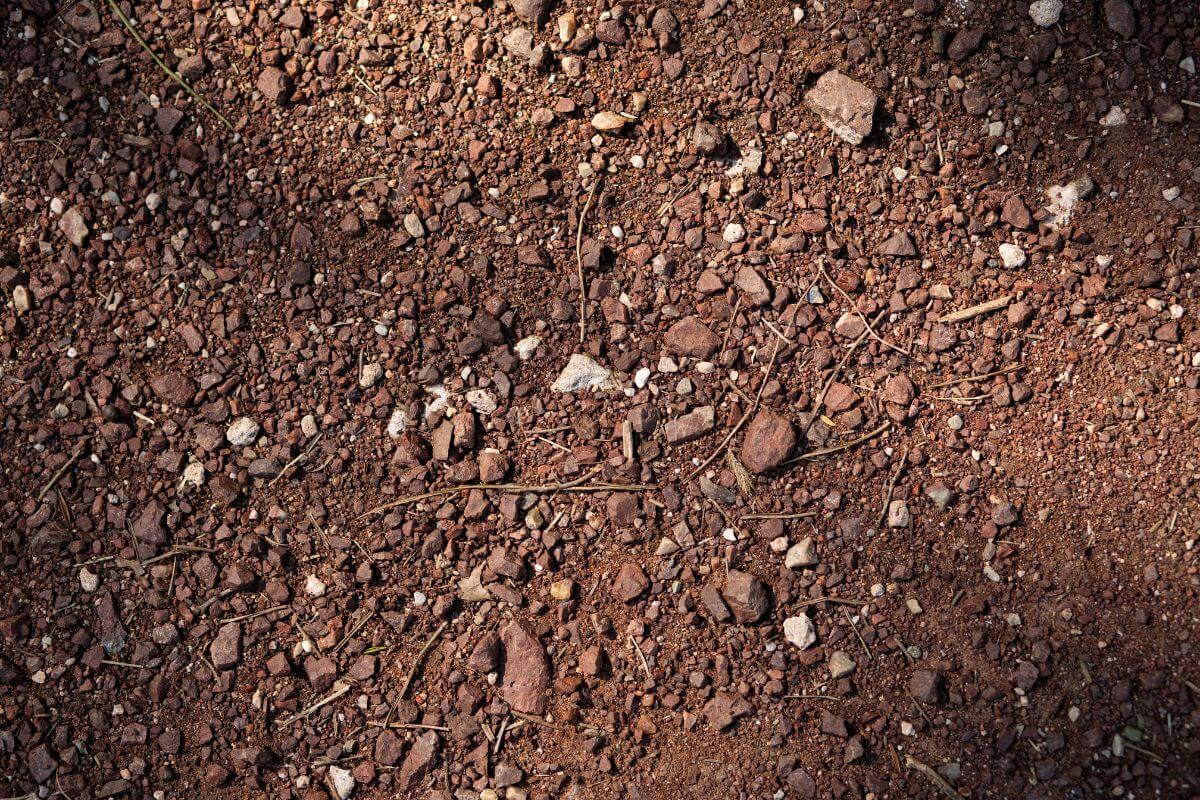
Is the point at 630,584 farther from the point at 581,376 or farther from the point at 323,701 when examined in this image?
the point at 323,701

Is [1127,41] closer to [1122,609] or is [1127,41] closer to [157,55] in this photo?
[1122,609]

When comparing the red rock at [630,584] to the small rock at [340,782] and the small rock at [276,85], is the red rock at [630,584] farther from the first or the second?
the small rock at [276,85]

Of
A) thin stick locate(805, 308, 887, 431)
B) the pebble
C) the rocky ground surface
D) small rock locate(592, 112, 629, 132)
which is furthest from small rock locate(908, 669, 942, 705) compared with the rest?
the pebble

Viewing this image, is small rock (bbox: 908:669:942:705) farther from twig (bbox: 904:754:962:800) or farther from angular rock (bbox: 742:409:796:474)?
angular rock (bbox: 742:409:796:474)

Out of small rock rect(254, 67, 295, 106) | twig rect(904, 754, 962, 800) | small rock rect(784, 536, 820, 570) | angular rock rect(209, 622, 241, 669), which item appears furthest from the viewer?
small rock rect(254, 67, 295, 106)

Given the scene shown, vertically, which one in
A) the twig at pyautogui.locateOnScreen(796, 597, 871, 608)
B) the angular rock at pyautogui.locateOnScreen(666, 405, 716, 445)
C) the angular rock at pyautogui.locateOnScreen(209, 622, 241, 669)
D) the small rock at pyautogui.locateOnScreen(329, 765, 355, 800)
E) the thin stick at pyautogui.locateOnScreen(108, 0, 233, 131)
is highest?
the thin stick at pyautogui.locateOnScreen(108, 0, 233, 131)

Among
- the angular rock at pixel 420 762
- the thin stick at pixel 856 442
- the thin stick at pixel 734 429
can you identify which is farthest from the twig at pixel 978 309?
the angular rock at pixel 420 762
